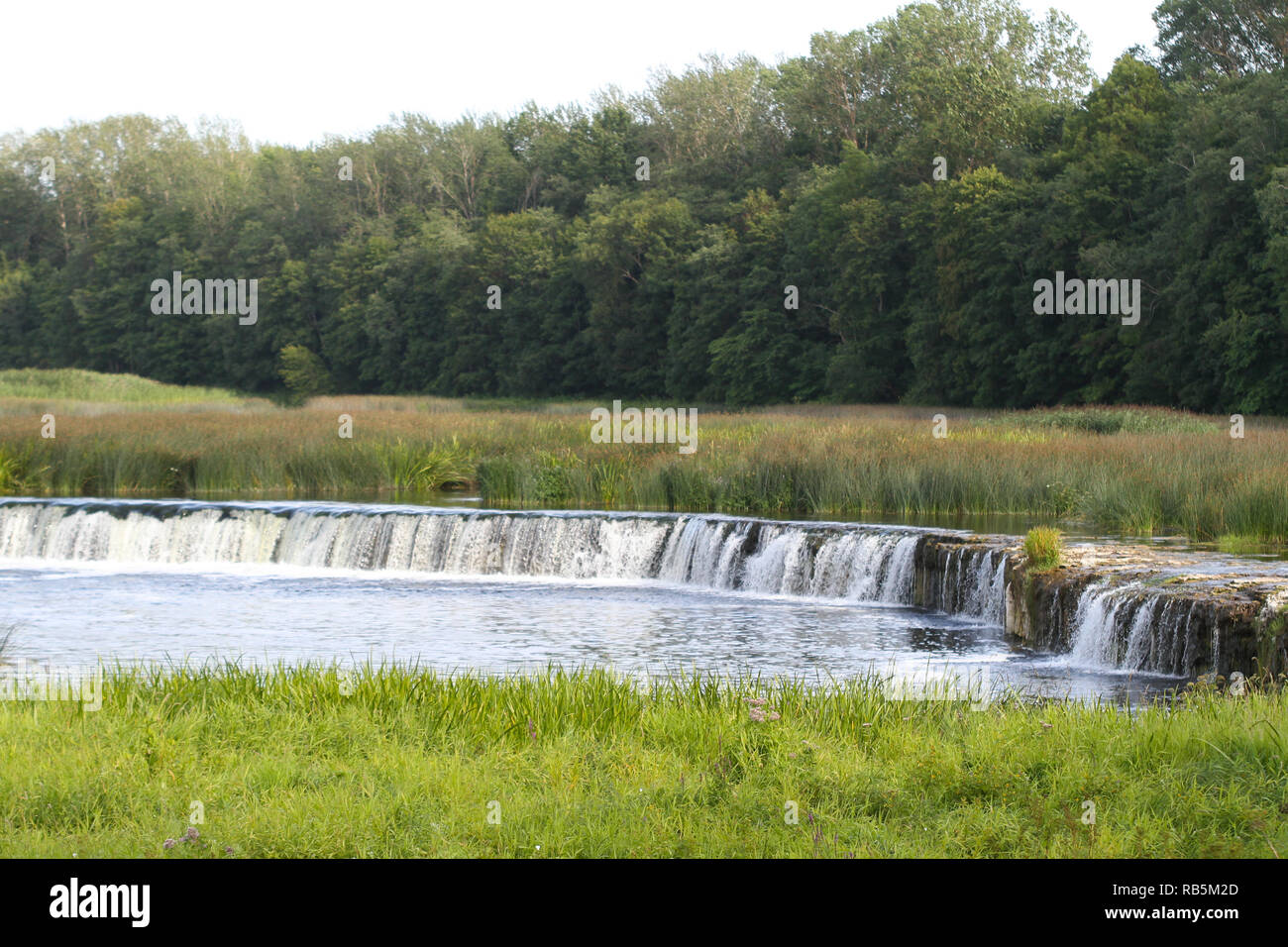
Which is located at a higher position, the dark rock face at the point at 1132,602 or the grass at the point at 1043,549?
the grass at the point at 1043,549

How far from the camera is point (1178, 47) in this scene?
50.8 metres

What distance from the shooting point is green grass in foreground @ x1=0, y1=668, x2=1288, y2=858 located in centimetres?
469

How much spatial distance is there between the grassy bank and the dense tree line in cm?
886

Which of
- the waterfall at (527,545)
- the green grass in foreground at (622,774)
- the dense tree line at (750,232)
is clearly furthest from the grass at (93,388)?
the green grass in foreground at (622,774)

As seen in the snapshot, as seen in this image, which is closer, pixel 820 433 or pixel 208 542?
pixel 208 542

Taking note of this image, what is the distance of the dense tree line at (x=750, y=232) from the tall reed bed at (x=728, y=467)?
9.13 m

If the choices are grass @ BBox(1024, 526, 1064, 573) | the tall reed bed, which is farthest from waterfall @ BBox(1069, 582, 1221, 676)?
the tall reed bed

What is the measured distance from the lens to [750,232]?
54375 millimetres

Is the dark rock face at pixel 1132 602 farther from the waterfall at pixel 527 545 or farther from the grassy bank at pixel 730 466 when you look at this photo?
the grassy bank at pixel 730 466

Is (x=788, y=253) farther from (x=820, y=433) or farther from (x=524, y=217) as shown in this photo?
(x=820, y=433)

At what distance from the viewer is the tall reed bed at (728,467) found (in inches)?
639

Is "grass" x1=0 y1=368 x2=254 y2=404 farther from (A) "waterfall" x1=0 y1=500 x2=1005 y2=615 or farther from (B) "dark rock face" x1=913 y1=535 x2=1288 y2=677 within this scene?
(B) "dark rock face" x1=913 y1=535 x2=1288 y2=677

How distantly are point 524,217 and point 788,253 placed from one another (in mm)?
17457
